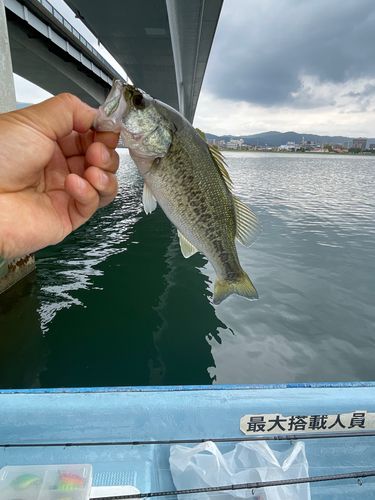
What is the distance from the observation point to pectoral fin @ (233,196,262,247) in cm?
281

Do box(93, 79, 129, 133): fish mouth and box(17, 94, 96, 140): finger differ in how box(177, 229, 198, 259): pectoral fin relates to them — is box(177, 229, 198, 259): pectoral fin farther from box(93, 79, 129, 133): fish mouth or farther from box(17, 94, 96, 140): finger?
box(17, 94, 96, 140): finger

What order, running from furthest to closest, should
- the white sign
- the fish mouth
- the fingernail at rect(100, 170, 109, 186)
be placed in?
the white sign
the fingernail at rect(100, 170, 109, 186)
the fish mouth

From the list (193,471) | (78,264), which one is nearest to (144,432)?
(193,471)

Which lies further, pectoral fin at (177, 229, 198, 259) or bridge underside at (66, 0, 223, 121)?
bridge underside at (66, 0, 223, 121)

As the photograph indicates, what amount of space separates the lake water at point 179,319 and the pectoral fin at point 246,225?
317 cm

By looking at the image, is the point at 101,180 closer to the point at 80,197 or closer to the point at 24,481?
the point at 80,197

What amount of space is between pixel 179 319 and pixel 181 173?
4985 mm

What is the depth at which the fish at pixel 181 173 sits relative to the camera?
2.16 metres

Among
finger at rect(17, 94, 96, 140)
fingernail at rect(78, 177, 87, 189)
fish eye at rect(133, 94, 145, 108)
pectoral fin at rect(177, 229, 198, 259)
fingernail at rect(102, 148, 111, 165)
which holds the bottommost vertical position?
pectoral fin at rect(177, 229, 198, 259)

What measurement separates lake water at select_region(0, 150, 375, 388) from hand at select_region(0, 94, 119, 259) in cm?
328

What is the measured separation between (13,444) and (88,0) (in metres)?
16.1

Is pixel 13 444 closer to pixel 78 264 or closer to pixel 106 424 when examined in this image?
pixel 106 424

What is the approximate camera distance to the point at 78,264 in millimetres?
9805

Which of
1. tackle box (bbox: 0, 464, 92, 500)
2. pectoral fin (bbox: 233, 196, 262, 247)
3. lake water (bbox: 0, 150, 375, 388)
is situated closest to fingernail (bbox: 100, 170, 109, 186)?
pectoral fin (bbox: 233, 196, 262, 247)
